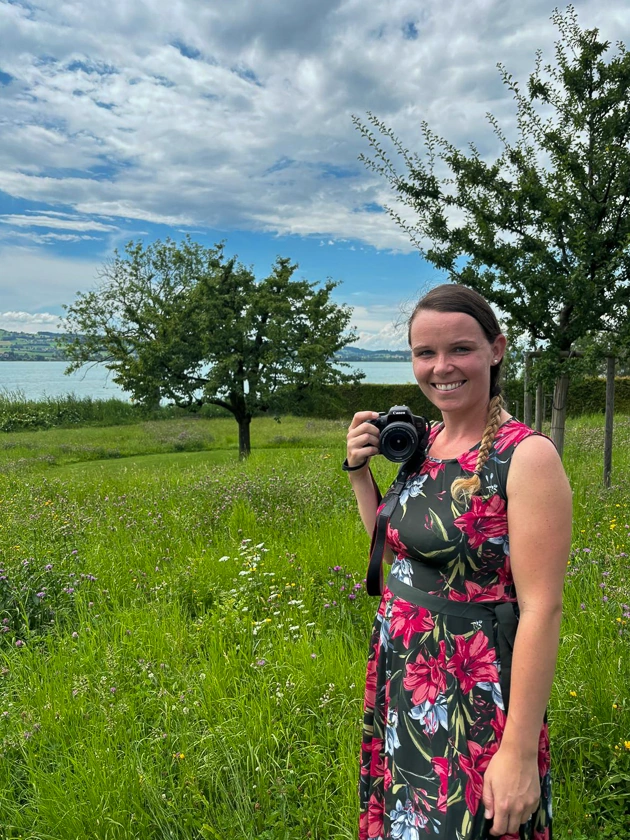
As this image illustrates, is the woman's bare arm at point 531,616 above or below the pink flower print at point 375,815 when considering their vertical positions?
above

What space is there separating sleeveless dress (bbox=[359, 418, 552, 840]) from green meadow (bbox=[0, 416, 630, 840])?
0.87 metres

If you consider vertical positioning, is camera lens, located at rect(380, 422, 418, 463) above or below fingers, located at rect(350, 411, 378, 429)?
below

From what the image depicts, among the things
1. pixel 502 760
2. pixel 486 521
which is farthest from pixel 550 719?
pixel 486 521

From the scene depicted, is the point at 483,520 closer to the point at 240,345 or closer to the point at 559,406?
the point at 559,406

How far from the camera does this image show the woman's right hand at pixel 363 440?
1762 mm

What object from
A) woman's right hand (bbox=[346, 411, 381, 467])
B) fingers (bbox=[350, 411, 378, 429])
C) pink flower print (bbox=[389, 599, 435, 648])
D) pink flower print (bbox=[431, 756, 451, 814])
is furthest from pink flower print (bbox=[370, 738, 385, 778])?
fingers (bbox=[350, 411, 378, 429])

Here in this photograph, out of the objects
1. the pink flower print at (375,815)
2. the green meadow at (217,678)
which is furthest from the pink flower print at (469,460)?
the green meadow at (217,678)

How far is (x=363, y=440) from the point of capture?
1.77 meters

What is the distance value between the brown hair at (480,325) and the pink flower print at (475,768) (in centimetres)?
63

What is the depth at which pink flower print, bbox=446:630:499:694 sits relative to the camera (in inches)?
54.3

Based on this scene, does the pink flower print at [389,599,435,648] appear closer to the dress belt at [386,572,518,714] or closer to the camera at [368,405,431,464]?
the dress belt at [386,572,518,714]

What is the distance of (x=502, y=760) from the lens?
127 centimetres

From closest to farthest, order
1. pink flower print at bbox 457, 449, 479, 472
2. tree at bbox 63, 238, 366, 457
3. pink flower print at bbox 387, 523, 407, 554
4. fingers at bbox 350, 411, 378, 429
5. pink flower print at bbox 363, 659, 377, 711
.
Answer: pink flower print at bbox 457, 449, 479, 472, pink flower print at bbox 387, 523, 407, 554, pink flower print at bbox 363, 659, 377, 711, fingers at bbox 350, 411, 378, 429, tree at bbox 63, 238, 366, 457

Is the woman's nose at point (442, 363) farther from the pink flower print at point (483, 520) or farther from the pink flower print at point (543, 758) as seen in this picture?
the pink flower print at point (543, 758)
